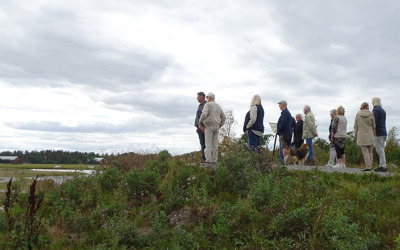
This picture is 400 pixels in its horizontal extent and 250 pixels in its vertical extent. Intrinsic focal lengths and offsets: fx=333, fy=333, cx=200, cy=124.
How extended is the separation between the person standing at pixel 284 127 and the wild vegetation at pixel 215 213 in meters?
3.08

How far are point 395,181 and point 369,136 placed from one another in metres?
2.75

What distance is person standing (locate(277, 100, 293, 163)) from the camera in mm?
10781

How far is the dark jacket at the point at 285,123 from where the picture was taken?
10.8m

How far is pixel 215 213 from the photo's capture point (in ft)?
18.8

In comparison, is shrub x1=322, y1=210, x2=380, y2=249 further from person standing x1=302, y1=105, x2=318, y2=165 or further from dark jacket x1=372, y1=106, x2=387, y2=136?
person standing x1=302, y1=105, x2=318, y2=165

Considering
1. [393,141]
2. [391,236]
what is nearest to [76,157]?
[391,236]

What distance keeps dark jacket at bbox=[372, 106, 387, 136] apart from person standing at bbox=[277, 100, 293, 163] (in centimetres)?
249

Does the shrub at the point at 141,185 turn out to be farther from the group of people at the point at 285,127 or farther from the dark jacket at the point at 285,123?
the dark jacket at the point at 285,123

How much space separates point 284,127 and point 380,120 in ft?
9.23

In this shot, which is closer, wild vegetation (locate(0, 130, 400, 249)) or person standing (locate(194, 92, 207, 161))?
wild vegetation (locate(0, 130, 400, 249))

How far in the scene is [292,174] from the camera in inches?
312

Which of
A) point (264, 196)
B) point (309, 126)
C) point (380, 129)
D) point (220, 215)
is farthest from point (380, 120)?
point (220, 215)

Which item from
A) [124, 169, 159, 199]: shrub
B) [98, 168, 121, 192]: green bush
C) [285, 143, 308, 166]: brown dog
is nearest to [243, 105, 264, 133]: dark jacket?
[285, 143, 308, 166]: brown dog

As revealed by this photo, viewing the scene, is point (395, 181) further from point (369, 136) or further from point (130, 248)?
point (130, 248)
